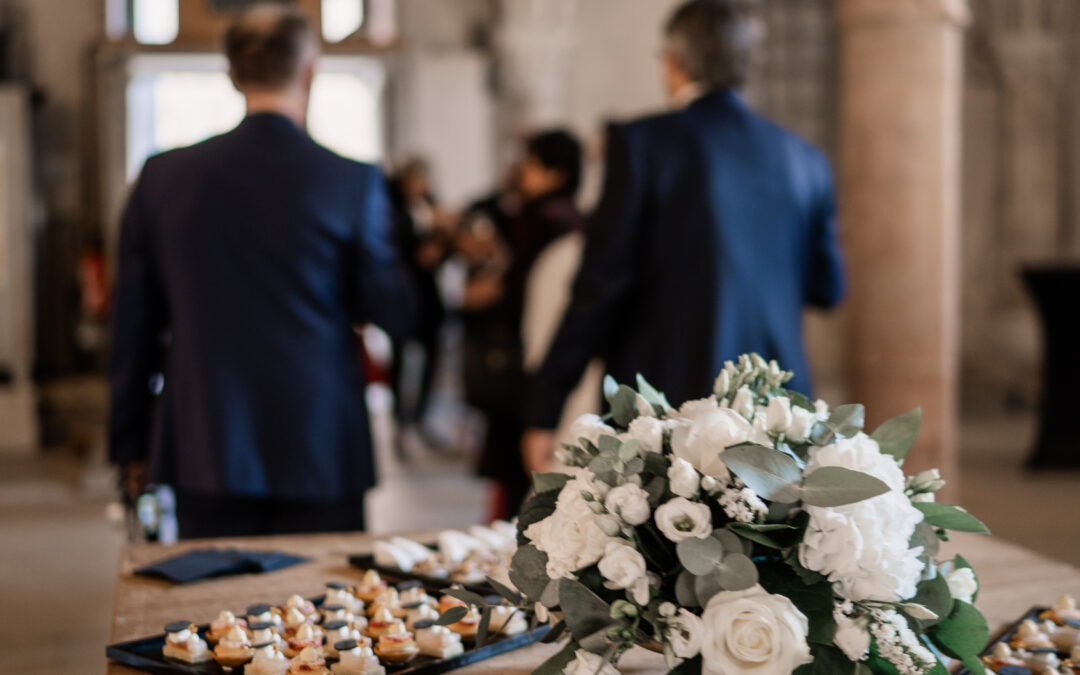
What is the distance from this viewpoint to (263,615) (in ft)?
5.06

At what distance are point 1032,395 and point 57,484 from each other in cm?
793

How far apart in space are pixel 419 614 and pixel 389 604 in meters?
0.07

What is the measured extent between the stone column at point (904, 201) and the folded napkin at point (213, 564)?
3.22 m

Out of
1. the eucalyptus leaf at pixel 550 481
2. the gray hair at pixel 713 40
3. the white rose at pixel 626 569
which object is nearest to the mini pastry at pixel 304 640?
the eucalyptus leaf at pixel 550 481

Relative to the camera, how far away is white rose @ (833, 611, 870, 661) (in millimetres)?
1067

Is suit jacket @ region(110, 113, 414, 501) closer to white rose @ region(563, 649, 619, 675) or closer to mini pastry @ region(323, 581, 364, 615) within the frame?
mini pastry @ region(323, 581, 364, 615)

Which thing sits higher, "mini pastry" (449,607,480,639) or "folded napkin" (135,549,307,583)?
"mini pastry" (449,607,480,639)

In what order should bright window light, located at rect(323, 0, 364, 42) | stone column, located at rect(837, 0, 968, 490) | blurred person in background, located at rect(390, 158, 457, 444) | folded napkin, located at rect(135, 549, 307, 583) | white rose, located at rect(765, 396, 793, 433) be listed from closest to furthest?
white rose, located at rect(765, 396, 793, 433) < folded napkin, located at rect(135, 549, 307, 583) < stone column, located at rect(837, 0, 968, 490) < blurred person in background, located at rect(390, 158, 457, 444) < bright window light, located at rect(323, 0, 364, 42)

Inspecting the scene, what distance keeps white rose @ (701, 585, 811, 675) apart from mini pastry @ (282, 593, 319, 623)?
0.70 m

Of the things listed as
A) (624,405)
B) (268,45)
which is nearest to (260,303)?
(268,45)

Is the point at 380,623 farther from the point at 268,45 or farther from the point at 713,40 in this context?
the point at 713,40

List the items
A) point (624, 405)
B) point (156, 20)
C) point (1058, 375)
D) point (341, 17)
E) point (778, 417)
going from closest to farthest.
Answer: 1. point (778, 417)
2. point (624, 405)
3. point (1058, 375)
4. point (156, 20)
5. point (341, 17)

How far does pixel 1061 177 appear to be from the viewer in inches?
424

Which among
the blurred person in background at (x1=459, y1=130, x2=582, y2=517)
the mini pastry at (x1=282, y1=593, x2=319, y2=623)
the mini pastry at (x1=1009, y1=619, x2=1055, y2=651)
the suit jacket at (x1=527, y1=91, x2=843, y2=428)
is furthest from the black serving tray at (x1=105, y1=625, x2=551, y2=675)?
the blurred person in background at (x1=459, y1=130, x2=582, y2=517)
